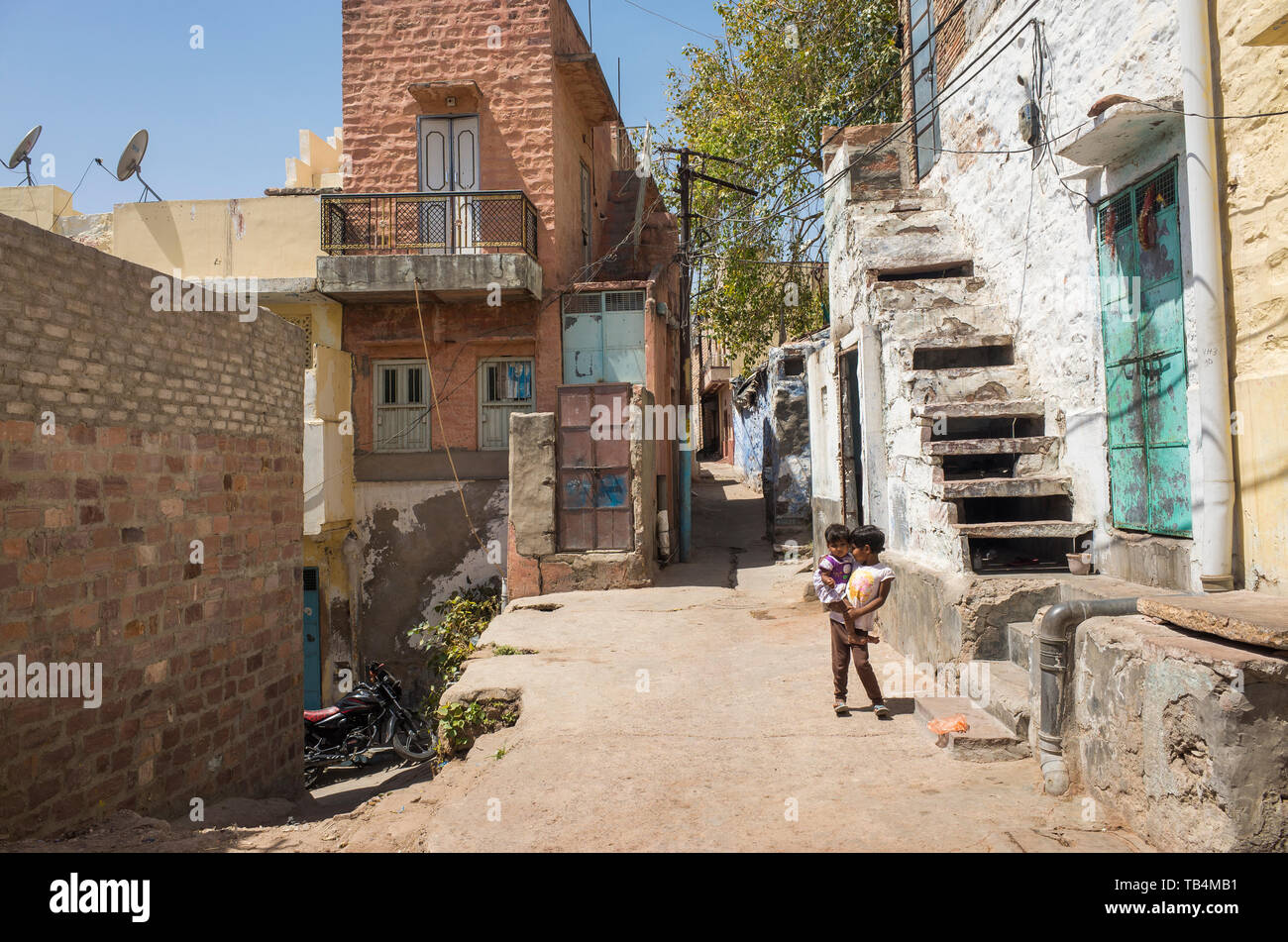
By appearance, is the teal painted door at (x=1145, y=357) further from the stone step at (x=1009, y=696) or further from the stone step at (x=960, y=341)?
the stone step at (x=960, y=341)

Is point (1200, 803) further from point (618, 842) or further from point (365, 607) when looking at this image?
point (365, 607)

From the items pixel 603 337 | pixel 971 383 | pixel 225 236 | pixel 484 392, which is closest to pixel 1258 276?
pixel 971 383

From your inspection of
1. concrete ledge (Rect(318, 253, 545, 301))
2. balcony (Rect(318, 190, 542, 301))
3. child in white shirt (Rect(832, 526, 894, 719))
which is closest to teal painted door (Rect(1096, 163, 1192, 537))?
child in white shirt (Rect(832, 526, 894, 719))

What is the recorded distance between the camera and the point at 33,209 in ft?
51.3

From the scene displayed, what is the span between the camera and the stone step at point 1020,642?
4.98m

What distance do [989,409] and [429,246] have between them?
33.1ft

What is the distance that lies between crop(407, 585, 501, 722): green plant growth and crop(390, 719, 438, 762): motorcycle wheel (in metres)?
0.27

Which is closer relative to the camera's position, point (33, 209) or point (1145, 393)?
point (1145, 393)

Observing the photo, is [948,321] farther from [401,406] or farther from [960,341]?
[401,406]

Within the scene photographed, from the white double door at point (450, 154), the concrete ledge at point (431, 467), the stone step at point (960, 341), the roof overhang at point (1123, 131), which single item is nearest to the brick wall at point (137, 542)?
the concrete ledge at point (431, 467)

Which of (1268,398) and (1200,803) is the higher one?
(1268,398)

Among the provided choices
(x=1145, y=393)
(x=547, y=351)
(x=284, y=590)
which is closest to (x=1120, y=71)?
(x=1145, y=393)

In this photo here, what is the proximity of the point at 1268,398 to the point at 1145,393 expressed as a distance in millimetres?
1203
